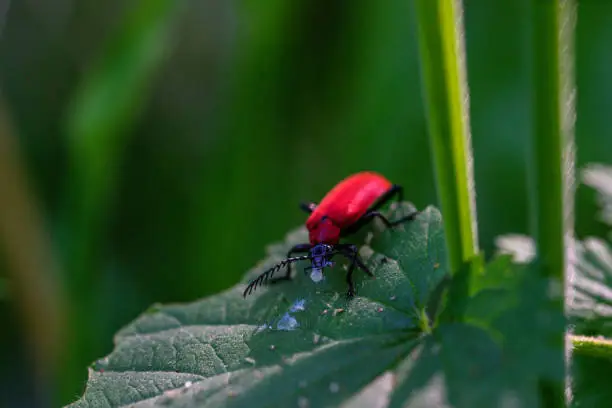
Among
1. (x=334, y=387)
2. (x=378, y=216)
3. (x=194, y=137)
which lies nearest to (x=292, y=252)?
(x=378, y=216)

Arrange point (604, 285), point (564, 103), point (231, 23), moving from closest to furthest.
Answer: point (564, 103), point (604, 285), point (231, 23)

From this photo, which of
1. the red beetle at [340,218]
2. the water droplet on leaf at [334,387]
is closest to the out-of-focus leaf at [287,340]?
the water droplet on leaf at [334,387]

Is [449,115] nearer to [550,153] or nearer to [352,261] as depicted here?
[550,153]

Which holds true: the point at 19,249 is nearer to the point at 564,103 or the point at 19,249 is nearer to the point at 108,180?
the point at 108,180

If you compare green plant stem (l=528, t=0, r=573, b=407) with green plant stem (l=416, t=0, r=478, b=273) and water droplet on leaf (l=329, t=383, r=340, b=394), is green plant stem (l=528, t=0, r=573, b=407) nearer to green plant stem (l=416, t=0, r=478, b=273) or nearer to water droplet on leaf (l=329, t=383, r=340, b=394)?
green plant stem (l=416, t=0, r=478, b=273)

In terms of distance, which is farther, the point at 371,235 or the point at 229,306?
the point at 371,235

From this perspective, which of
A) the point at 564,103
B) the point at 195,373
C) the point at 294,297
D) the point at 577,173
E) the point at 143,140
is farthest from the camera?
the point at 143,140

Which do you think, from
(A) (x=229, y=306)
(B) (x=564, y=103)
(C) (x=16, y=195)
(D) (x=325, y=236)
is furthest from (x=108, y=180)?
(B) (x=564, y=103)
